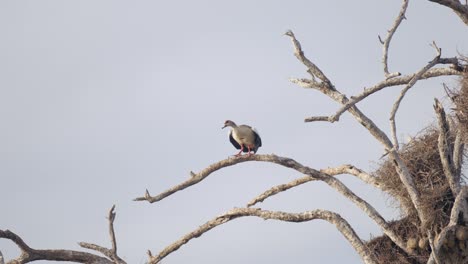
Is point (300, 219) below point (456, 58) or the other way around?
below

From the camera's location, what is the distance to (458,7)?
17672mm

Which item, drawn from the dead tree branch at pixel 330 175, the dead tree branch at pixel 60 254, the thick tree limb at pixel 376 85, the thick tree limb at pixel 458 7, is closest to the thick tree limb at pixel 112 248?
the dead tree branch at pixel 60 254

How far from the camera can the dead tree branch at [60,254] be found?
18.0 m

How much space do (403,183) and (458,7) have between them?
304cm

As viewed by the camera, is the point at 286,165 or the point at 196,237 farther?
the point at 196,237

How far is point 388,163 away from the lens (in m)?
18.4

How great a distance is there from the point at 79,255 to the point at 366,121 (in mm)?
5594

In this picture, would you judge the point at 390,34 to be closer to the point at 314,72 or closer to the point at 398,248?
the point at 314,72

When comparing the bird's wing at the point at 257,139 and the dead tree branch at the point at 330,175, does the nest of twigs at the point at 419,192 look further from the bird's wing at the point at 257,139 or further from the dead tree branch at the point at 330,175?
the bird's wing at the point at 257,139

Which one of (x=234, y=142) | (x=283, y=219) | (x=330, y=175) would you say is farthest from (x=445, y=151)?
(x=234, y=142)

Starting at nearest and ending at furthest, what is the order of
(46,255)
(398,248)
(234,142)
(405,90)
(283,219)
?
(405,90) < (283,219) < (46,255) < (398,248) < (234,142)

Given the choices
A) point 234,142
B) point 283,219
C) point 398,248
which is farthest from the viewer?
point 234,142

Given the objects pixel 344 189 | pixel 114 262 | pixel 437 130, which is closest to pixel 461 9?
pixel 437 130

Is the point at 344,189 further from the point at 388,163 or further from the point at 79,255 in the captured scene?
the point at 79,255
